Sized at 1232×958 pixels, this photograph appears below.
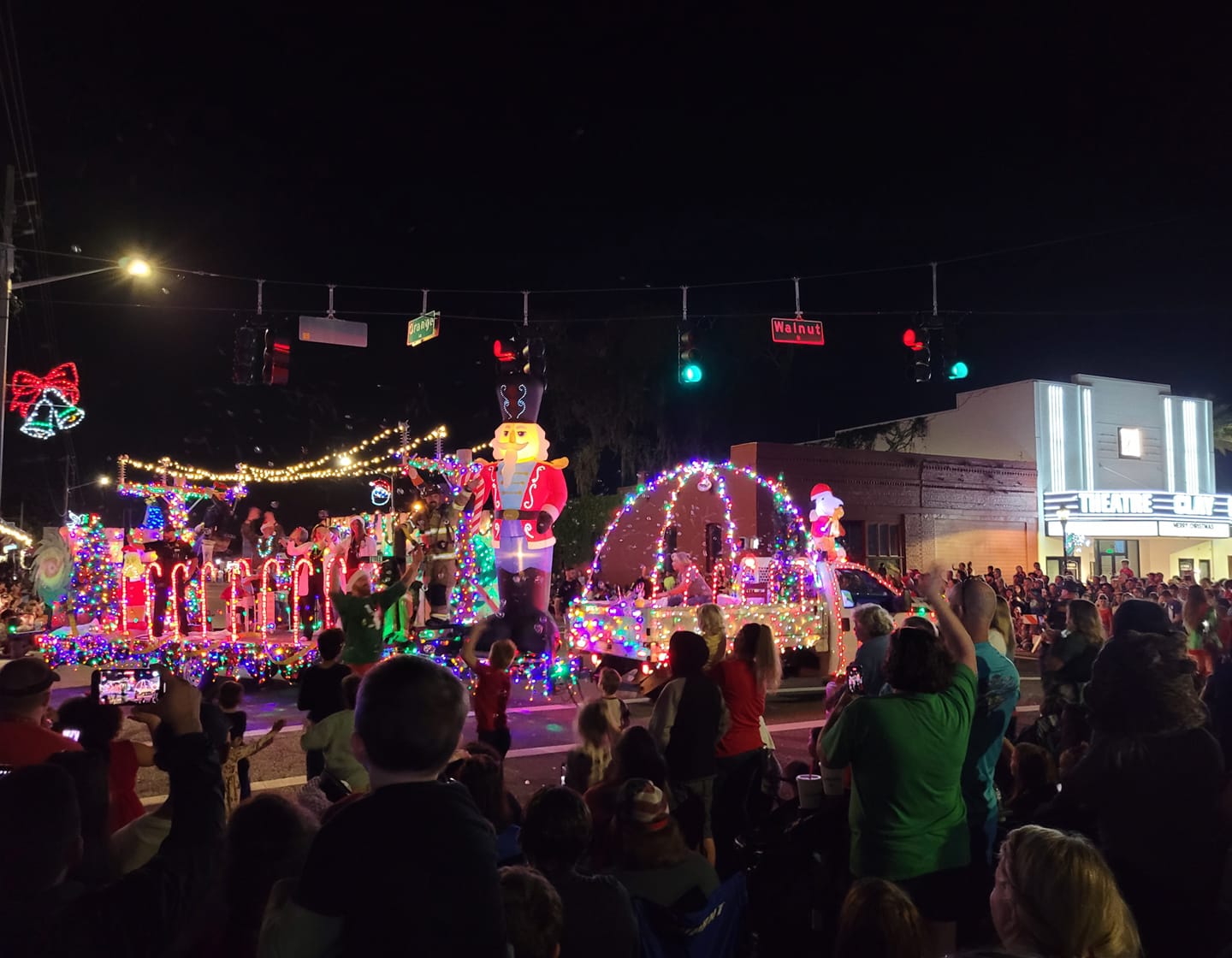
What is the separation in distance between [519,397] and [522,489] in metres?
1.52

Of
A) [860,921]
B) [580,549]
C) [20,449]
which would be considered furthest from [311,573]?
[20,449]

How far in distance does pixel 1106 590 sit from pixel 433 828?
2179 centimetres

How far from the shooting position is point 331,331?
1339 cm

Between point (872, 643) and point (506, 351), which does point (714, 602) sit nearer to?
point (872, 643)

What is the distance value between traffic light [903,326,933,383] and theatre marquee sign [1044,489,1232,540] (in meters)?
18.7

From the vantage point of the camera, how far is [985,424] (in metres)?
32.7

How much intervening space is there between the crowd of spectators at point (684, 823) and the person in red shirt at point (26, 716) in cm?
1

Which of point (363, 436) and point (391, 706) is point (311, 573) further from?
point (363, 436)

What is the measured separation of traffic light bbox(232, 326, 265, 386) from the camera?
1303 centimetres

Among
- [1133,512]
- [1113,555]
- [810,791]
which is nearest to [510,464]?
[810,791]

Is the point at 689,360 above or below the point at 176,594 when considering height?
above

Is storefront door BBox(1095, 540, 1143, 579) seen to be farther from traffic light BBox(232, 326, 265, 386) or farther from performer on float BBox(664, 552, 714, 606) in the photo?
traffic light BBox(232, 326, 265, 386)

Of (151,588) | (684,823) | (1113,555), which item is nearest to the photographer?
(684,823)

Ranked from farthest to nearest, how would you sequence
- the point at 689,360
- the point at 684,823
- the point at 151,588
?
1. the point at 151,588
2. the point at 689,360
3. the point at 684,823
